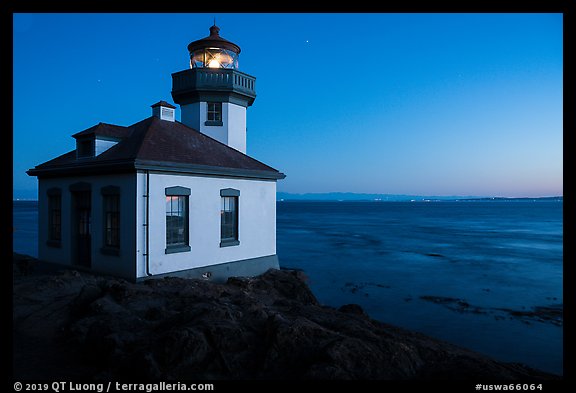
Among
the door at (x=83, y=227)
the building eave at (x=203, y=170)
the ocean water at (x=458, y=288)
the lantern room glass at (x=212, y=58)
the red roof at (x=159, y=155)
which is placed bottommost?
the ocean water at (x=458, y=288)

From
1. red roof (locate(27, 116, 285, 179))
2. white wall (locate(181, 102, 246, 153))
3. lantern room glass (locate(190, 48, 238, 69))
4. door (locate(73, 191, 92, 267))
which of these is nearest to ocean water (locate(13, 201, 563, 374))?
red roof (locate(27, 116, 285, 179))

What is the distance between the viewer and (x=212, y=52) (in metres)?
16.9

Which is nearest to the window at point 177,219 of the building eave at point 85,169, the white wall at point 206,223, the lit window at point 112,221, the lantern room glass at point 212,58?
the white wall at point 206,223

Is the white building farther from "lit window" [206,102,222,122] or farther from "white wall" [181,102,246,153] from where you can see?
"lit window" [206,102,222,122]

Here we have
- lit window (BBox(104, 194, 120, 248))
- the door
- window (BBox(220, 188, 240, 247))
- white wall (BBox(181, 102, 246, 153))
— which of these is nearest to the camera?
lit window (BBox(104, 194, 120, 248))

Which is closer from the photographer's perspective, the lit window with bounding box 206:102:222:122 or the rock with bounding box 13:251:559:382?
the rock with bounding box 13:251:559:382

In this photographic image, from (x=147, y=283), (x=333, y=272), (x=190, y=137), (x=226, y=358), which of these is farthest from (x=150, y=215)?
(x=333, y=272)

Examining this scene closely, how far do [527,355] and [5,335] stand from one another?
38.4 feet

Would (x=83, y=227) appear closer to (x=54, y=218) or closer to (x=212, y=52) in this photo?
Answer: (x=54, y=218)

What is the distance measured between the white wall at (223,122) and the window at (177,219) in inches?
195

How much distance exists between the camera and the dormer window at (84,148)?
479 inches

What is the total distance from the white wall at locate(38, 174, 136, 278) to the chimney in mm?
3713

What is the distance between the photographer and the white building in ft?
34.5

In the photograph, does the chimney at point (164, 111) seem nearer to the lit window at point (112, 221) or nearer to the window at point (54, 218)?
the lit window at point (112, 221)
